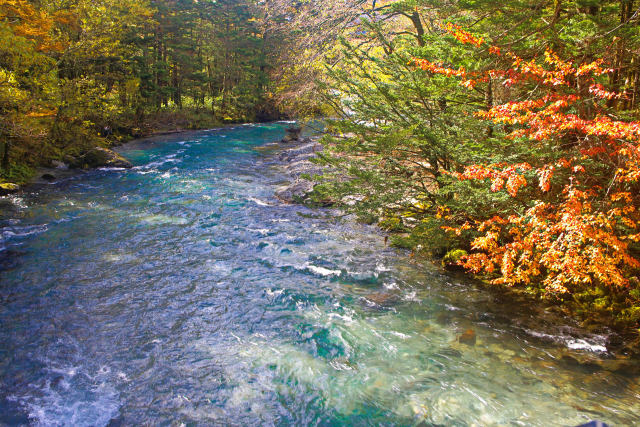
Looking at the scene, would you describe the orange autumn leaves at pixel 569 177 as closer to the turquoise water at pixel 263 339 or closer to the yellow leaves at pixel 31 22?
the turquoise water at pixel 263 339

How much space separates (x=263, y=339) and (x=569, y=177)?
5110 mm

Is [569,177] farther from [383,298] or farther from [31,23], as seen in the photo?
[31,23]

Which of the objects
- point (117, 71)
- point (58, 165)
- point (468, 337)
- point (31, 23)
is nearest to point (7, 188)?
point (58, 165)

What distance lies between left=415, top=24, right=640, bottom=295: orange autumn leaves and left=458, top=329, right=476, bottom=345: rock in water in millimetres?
1093

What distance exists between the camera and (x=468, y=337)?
5.37 metres

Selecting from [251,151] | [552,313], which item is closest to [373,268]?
[552,313]

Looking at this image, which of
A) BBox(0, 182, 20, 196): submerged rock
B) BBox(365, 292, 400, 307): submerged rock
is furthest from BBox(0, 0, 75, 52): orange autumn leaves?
BBox(365, 292, 400, 307): submerged rock

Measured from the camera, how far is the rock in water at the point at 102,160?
17312mm

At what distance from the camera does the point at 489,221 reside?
5906 millimetres

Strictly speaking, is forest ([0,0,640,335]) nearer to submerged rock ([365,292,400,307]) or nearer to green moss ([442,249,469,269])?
green moss ([442,249,469,269])

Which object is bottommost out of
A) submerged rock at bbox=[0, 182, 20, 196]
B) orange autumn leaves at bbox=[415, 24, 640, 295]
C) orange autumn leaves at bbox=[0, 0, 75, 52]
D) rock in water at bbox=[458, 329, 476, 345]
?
rock in water at bbox=[458, 329, 476, 345]

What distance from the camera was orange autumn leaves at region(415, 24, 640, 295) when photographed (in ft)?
15.0

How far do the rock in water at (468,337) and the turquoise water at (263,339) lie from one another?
7cm

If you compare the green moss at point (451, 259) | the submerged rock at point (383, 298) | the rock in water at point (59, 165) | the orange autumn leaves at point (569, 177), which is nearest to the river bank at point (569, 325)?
the green moss at point (451, 259)
